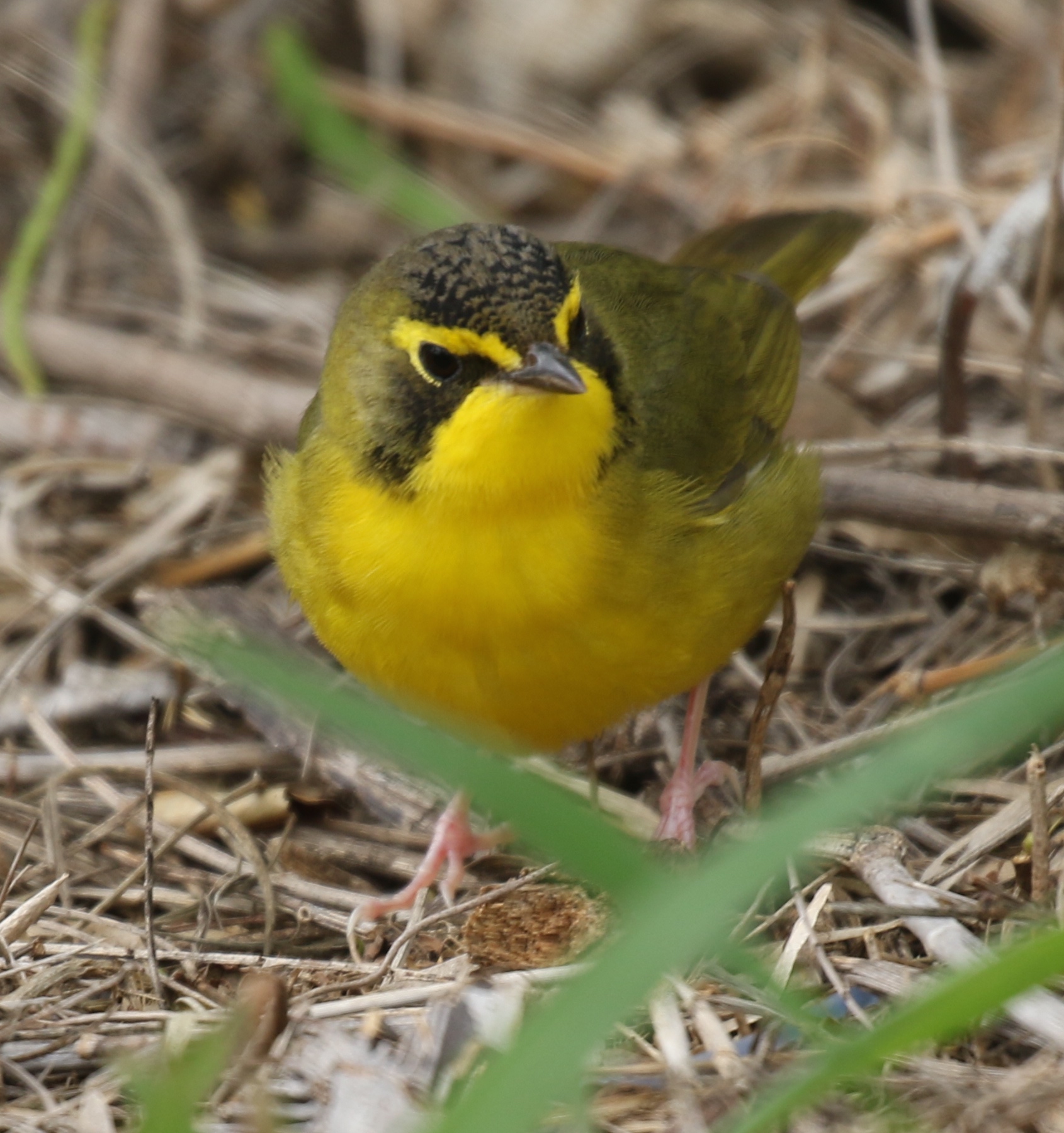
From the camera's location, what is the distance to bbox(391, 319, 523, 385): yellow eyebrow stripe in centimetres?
343

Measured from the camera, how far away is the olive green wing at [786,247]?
5230 millimetres

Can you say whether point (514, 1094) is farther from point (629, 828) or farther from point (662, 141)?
point (662, 141)

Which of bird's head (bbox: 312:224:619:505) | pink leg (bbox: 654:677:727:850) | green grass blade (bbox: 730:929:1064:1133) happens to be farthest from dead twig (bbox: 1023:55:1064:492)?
green grass blade (bbox: 730:929:1064:1133)

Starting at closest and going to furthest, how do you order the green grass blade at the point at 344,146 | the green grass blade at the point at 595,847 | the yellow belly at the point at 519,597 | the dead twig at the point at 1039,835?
the green grass blade at the point at 595,847 → the dead twig at the point at 1039,835 → the yellow belly at the point at 519,597 → the green grass blade at the point at 344,146

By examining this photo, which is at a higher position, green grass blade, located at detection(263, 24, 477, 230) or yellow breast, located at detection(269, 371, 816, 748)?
green grass blade, located at detection(263, 24, 477, 230)

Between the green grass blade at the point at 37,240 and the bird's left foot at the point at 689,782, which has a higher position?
the green grass blade at the point at 37,240

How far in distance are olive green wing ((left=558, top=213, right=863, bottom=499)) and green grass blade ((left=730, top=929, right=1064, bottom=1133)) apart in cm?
193

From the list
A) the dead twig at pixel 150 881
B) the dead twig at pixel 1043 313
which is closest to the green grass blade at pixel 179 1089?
the dead twig at pixel 150 881

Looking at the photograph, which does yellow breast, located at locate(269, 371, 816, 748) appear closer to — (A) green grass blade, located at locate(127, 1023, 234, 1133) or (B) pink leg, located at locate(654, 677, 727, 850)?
(B) pink leg, located at locate(654, 677, 727, 850)

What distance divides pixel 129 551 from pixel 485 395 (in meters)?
2.29

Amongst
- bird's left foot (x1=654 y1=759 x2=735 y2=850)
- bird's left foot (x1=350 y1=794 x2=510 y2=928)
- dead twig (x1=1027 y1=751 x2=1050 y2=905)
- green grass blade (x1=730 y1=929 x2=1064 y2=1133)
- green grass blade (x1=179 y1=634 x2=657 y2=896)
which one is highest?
green grass blade (x1=179 y1=634 x2=657 y2=896)

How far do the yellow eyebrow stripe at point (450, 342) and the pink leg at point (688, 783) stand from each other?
3.79ft

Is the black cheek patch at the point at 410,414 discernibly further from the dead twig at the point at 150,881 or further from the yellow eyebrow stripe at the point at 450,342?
the dead twig at the point at 150,881

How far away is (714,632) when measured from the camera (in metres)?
3.91
